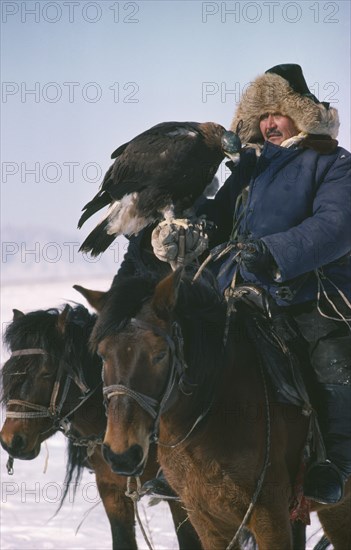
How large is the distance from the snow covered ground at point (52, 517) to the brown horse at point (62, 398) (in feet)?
0.75

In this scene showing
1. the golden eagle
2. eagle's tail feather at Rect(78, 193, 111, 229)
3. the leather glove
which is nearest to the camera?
the leather glove

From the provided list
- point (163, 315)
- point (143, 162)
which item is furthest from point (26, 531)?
point (163, 315)

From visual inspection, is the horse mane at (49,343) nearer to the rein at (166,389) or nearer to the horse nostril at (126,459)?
the rein at (166,389)

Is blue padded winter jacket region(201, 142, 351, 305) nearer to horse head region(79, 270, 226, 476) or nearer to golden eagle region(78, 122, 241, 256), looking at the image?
golden eagle region(78, 122, 241, 256)

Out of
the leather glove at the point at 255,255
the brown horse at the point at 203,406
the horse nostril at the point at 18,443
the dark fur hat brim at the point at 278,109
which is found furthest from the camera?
the horse nostril at the point at 18,443

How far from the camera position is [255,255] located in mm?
4551

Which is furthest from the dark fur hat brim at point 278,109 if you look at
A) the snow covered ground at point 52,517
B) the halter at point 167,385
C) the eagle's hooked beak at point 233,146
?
the snow covered ground at point 52,517

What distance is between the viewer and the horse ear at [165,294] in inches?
158

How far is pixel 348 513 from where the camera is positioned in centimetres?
516

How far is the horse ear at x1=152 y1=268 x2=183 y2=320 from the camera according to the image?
401 cm

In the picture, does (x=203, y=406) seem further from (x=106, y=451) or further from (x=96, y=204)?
(x=96, y=204)

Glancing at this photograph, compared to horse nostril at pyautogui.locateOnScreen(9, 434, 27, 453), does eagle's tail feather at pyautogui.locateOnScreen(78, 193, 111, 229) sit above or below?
above

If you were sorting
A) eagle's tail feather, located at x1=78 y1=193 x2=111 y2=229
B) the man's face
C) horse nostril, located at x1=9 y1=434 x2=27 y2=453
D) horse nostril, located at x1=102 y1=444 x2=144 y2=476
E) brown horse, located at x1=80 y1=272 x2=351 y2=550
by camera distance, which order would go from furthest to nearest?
eagle's tail feather, located at x1=78 y1=193 x2=111 y2=229, horse nostril, located at x1=9 y1=434 x2=27 y2=453, the man's face, brown horse, located at x1=80 y1=272 x2=351 y2=550, horse nostril, located at x1=102 y1=444 x2=144 y2=476

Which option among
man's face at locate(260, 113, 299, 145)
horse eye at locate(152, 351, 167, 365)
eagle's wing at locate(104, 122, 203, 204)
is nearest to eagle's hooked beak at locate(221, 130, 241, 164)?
man's face at locate(260, 113, 299, 145)
